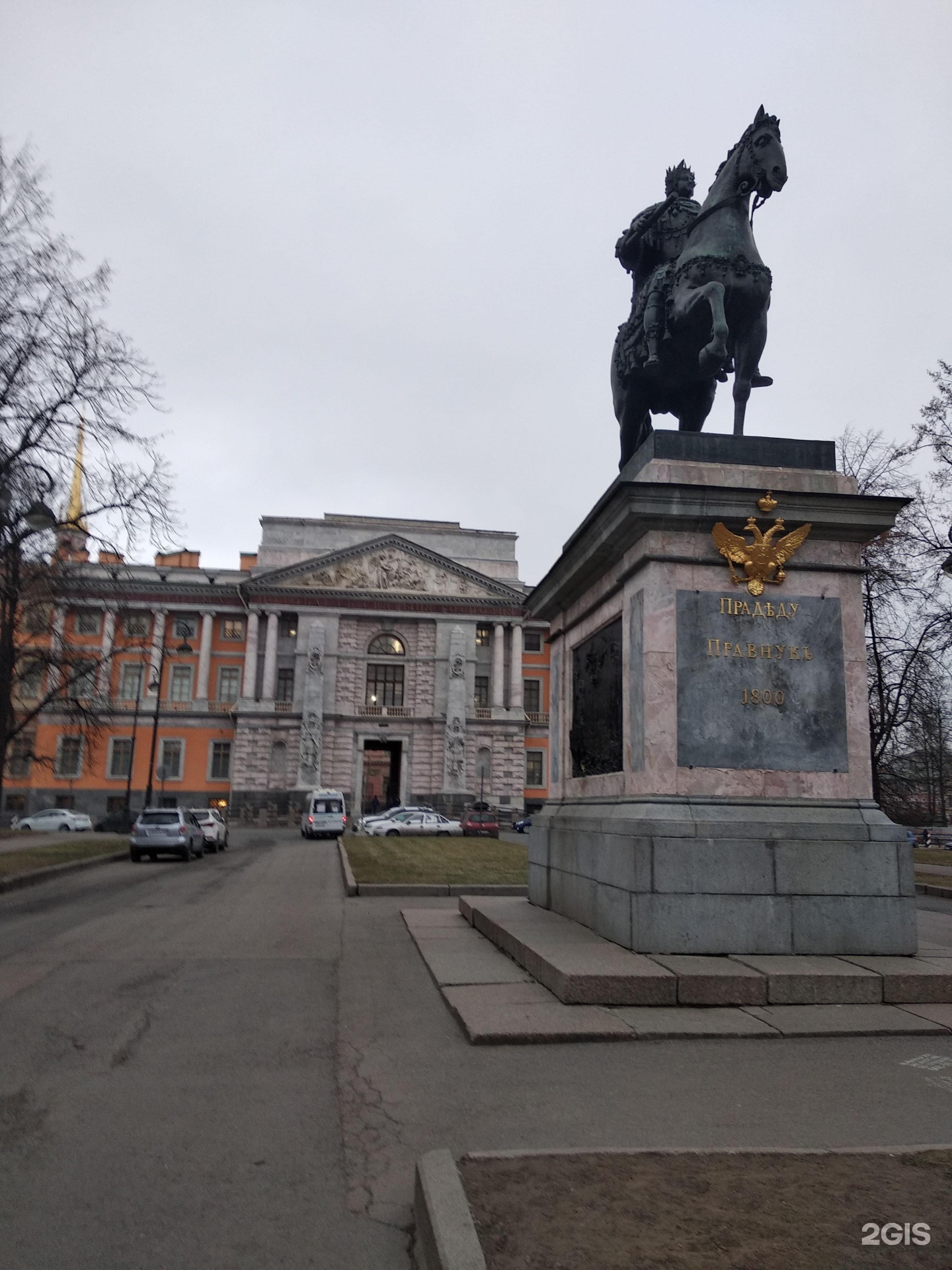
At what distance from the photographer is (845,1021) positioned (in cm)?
596

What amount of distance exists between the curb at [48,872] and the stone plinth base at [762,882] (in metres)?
14.5

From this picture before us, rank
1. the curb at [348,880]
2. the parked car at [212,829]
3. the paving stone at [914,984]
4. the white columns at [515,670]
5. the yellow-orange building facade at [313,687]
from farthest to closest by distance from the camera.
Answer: the white columns at [515,670], the yellow-orange building facade at [313,687], the parked car at [212,829], the curb at [348,880], the paving stone at [914,984]

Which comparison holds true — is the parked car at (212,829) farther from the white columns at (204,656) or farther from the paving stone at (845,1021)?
the white columns at (204,656)

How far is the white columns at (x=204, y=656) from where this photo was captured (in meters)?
69.9

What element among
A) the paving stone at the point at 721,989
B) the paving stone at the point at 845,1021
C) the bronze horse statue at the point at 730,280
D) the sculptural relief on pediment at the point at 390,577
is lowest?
the paving stone at the point at 845,1021

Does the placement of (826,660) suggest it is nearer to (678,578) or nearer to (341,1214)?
(678,578)

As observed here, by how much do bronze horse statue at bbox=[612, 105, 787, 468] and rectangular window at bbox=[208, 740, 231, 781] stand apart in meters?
63.6

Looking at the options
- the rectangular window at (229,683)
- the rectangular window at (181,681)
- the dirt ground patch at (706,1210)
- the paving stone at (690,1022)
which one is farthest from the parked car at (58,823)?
the dirt ground patch at (706,1210)

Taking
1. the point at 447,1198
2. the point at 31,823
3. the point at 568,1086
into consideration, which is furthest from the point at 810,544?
the point at 31,823

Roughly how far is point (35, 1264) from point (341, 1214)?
1061mm

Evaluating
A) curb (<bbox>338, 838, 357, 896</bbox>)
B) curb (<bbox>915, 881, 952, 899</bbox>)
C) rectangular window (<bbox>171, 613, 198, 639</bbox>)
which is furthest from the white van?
curb (<bbox>915, 881, 952, 899</bbox>)

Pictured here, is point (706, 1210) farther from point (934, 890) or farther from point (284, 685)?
point (284, 685)

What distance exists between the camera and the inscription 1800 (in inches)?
298

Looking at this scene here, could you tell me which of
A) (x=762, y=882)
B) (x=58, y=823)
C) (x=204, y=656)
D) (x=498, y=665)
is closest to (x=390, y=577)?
(x=498, y=665)
